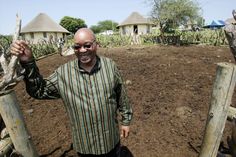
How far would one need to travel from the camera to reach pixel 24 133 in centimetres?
233

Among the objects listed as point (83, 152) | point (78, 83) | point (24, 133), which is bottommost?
point (83, 152)

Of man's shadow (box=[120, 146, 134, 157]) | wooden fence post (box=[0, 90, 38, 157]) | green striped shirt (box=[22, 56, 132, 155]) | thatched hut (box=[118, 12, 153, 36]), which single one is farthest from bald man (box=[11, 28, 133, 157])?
thatched hut (box=[118, 12, 153, 36])

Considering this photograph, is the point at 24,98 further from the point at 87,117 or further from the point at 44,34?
the point at 44,34

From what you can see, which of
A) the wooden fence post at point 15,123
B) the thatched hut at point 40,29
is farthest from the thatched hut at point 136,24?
the wooden fence post at point 15,123

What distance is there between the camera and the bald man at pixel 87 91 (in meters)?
2.45

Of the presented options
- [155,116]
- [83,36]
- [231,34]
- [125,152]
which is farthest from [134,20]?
[83,36]

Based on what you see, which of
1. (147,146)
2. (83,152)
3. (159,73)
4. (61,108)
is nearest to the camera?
(83,152)

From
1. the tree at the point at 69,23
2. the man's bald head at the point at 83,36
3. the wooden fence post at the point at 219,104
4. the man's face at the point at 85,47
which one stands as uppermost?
the man's bald head at the point at 83,36

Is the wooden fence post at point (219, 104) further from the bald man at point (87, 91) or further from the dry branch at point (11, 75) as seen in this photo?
the dry branch at point (11, 75)

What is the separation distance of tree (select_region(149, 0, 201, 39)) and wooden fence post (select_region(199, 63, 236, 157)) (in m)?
19.2

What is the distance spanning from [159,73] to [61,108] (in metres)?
3.38

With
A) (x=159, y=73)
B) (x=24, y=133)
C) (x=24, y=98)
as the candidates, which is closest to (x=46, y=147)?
(x=24, y=133)

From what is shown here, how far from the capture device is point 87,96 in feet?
8.09

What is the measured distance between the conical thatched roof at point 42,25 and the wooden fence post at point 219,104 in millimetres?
40206
